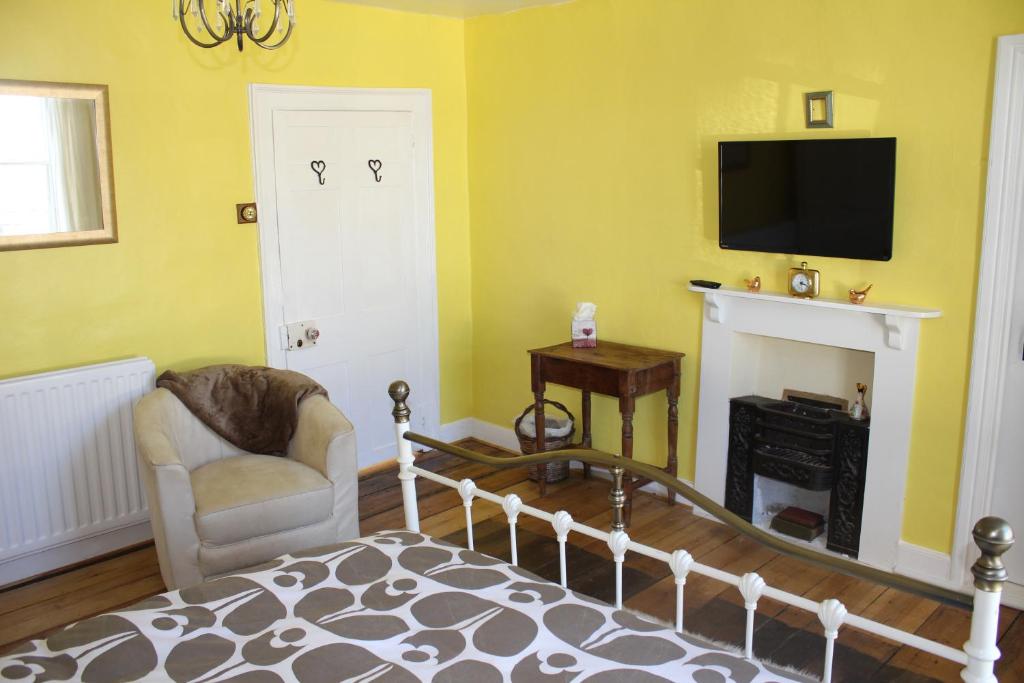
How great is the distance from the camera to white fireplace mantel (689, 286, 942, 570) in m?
3.65

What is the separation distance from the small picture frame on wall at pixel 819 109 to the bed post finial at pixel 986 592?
238 centimetres

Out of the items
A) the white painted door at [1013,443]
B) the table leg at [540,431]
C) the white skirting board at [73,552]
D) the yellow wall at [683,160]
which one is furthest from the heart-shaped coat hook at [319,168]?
the white painted door at [1013,443]

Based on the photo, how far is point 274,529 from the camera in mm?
3578

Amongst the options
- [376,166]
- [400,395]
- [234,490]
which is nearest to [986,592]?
[400,395]

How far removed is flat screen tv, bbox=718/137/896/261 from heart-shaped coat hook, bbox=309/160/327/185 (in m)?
1.98

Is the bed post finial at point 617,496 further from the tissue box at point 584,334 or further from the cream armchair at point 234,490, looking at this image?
the tissue box at point 584,334

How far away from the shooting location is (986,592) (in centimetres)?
173

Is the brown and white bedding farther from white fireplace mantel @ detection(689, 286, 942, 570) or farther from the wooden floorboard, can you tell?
white fireplace mantel @ detection(689, 286, 942, 570)

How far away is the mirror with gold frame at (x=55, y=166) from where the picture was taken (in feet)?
12.0

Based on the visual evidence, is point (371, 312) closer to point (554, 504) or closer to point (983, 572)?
point (554, 504)

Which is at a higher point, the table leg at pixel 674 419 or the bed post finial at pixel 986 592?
the bed post finial at pixel 986 592

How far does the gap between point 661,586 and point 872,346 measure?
4.25 ft

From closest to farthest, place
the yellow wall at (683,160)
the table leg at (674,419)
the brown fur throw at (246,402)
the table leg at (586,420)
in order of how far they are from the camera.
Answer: the yellow wall at (683,160) < the brown fur throw at (246,402) < the table leg at (674,419) < the table leg at (586,420)

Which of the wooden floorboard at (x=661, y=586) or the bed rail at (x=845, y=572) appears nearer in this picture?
the bed rail at (x=845, y=572)
